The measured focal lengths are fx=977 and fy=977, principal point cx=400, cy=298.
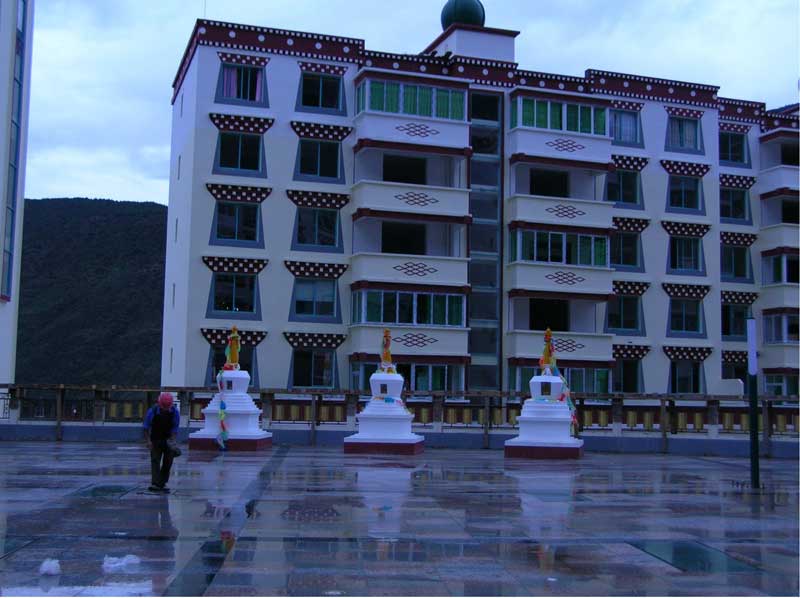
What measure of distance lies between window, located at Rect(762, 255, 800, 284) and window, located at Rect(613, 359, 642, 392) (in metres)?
8.95

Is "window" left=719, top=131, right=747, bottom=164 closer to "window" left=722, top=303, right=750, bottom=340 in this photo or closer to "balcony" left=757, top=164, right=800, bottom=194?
"balcony" left=757, top=164, right=800, bottom=194

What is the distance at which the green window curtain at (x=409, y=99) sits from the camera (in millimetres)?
42906

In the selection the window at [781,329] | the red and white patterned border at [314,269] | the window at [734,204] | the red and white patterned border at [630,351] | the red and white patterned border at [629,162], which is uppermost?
the red and white patterned border at [629,162]

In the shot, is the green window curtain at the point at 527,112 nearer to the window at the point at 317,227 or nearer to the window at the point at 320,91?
the window at the point at 320,91

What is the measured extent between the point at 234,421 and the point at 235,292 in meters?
15.9

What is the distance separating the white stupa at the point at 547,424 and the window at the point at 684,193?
26.2 m

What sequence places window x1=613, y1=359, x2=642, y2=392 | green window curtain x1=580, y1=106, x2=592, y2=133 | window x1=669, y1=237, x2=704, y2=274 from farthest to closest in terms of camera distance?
window x1=669, y1=237, x2=704, y2=274 < window x1=613, y1=359, x2=642, y2=392 < green window curtain x1=580, y1=106, x2=592, y2=133

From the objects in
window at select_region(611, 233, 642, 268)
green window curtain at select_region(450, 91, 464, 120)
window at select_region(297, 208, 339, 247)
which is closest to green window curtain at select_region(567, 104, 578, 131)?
green window curtain at select_region(450, 91, 464, 120)

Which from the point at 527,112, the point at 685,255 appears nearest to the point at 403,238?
the point at 527,112

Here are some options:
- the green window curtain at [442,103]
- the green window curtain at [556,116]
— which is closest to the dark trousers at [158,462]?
the green window curtain at [442,103]

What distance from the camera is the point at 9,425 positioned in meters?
30.4

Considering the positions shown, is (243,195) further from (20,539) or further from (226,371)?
(20,539)

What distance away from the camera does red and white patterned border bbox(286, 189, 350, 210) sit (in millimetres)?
42281

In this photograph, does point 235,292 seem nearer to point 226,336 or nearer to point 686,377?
point 226,336
